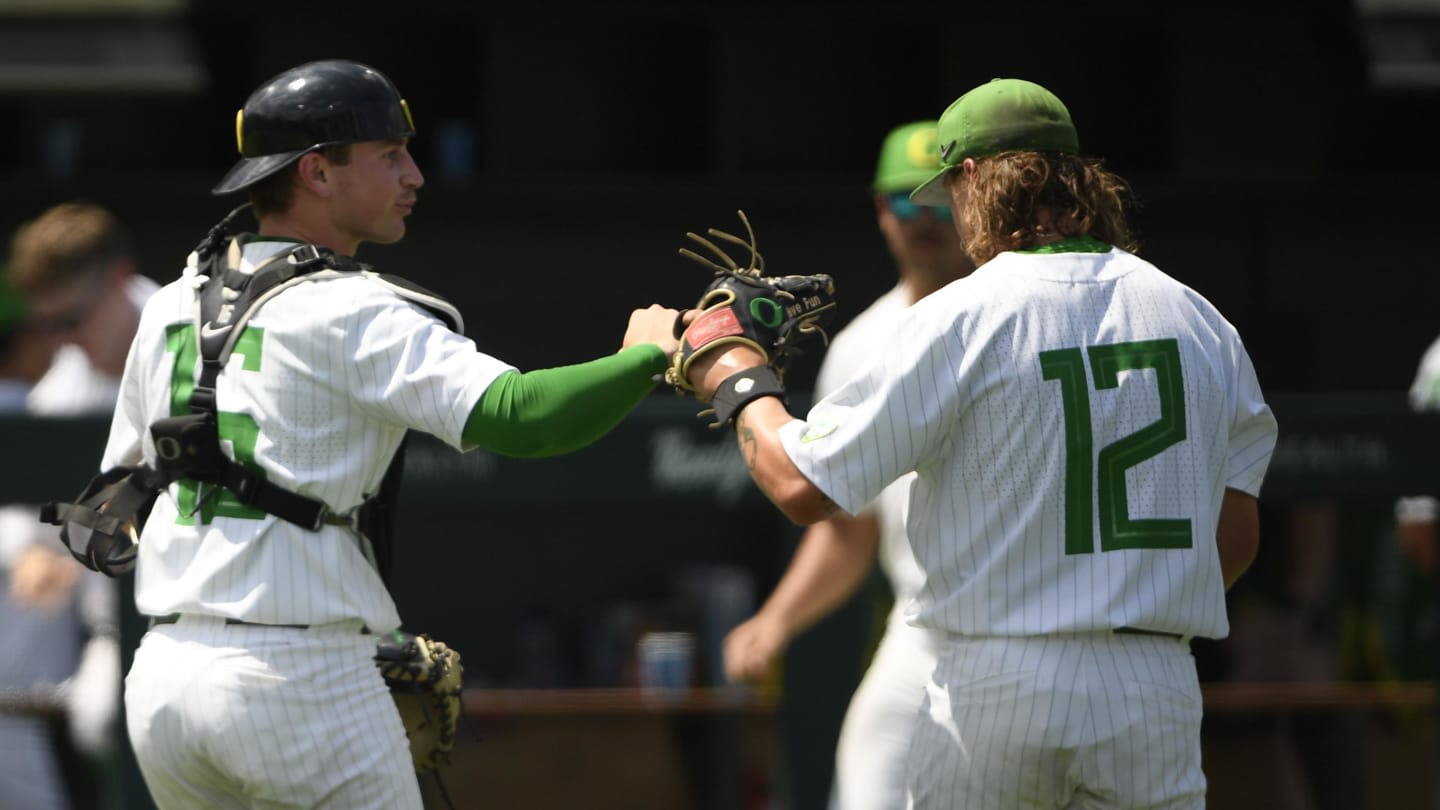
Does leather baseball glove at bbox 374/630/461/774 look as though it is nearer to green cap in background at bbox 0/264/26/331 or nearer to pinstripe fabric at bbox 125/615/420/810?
pinstripe fabric at bbox 125/615/420/810

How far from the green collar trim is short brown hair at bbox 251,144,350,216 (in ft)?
3.39

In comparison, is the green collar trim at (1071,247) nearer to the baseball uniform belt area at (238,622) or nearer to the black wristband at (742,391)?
the black wristband at (742,391)

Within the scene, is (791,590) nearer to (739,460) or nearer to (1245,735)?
(739,460)

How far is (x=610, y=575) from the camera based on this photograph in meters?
7.06

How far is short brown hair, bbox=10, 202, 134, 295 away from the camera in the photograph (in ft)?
16.3

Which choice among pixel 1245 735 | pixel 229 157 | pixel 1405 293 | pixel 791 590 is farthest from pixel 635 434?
pixel 1405 293

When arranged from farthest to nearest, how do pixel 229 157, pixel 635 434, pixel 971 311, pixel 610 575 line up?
pixel 229 157 < pixel 610 575 < pixel 635 434 < pixel 971 311

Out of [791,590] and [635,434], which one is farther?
[635,434]

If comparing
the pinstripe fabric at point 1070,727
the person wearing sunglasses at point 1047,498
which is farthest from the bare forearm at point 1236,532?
the pinstripe fabric at point 1070,727

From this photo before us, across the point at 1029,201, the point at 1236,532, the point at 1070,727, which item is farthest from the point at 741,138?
the point at 1070,727

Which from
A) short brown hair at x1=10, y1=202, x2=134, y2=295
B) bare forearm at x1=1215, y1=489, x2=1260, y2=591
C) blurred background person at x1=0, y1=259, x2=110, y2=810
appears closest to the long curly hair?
bare forearm at x1=1215, y1=489, x2=1260, y2=591

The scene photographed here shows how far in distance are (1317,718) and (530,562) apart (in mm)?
3037

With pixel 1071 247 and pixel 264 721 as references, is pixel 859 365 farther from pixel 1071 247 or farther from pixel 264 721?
pixel 264 721

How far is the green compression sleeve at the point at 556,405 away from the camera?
105 inches
